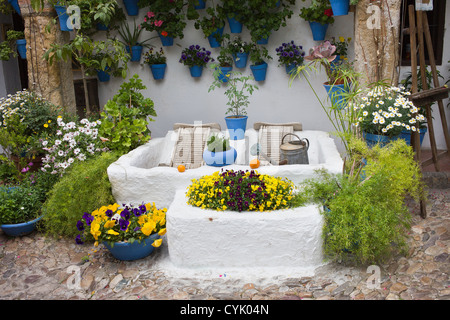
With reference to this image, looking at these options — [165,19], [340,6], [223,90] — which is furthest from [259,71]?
[340,6]

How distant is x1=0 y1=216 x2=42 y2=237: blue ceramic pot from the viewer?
198 inches

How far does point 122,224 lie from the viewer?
4.28 metres

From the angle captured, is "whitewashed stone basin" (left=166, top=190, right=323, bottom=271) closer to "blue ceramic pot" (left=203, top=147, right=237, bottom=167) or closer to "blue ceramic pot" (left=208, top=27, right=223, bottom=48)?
"blue ceramic pot" (left=203, top=147, right=237, bottom=167)

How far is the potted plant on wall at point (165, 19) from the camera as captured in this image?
261 inches

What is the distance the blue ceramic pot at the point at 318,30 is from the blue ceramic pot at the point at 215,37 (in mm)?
1279

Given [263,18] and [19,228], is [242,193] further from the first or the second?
[263,18]

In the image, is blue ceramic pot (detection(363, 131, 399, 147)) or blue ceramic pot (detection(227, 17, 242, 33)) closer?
blue ceramic pot (detection(363, 131, 399, 147))

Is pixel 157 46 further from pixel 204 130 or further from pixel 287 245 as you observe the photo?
pixel 287 245

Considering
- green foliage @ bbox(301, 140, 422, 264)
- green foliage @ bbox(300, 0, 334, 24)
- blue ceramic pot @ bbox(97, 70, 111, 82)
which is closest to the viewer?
green foliage @ bbox(301, 140, 422, 264)

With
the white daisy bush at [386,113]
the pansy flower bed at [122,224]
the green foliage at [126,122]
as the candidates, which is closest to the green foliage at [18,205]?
the pansy flower bed at [122,224]

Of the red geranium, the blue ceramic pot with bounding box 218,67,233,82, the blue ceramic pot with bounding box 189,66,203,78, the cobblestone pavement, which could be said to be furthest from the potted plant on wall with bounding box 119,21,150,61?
the cobblestone pavement

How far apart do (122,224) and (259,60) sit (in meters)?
3.40

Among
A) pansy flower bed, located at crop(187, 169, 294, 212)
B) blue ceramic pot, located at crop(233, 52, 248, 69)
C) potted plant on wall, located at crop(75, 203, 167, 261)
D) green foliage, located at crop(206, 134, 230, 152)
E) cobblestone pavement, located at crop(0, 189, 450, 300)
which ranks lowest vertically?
cobblestone pavement, located at crop(0, 189, 450, 300)

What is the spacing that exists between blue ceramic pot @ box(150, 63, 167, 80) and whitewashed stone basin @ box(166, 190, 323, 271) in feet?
10.9
